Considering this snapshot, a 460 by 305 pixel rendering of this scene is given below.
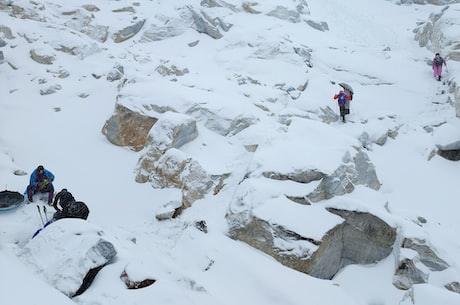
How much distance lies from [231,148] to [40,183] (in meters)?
6.44

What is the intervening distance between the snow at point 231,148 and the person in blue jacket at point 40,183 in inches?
24.8

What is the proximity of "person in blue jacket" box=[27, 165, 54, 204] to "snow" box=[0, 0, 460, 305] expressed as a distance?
2.07 ft

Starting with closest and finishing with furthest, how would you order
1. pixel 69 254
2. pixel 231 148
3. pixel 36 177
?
pixel 69 254
pixel 36 177
pixel 231 148

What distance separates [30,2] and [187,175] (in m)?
23.3

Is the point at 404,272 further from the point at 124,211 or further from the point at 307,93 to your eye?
the point at 307,93

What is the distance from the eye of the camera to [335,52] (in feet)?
77.6

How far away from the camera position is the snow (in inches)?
309

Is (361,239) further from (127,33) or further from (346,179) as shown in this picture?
(127,33)

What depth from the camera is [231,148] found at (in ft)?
43.8

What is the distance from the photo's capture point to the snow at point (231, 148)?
784 centimetres

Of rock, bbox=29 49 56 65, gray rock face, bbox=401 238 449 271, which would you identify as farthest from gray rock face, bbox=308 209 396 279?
rock, bbox=29 49 56 65

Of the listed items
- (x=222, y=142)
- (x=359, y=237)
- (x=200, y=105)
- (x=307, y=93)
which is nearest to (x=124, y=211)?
(x=222, y=142)

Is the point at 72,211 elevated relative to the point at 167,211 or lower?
elevated

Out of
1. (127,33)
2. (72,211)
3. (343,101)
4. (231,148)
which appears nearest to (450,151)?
(343,101)
